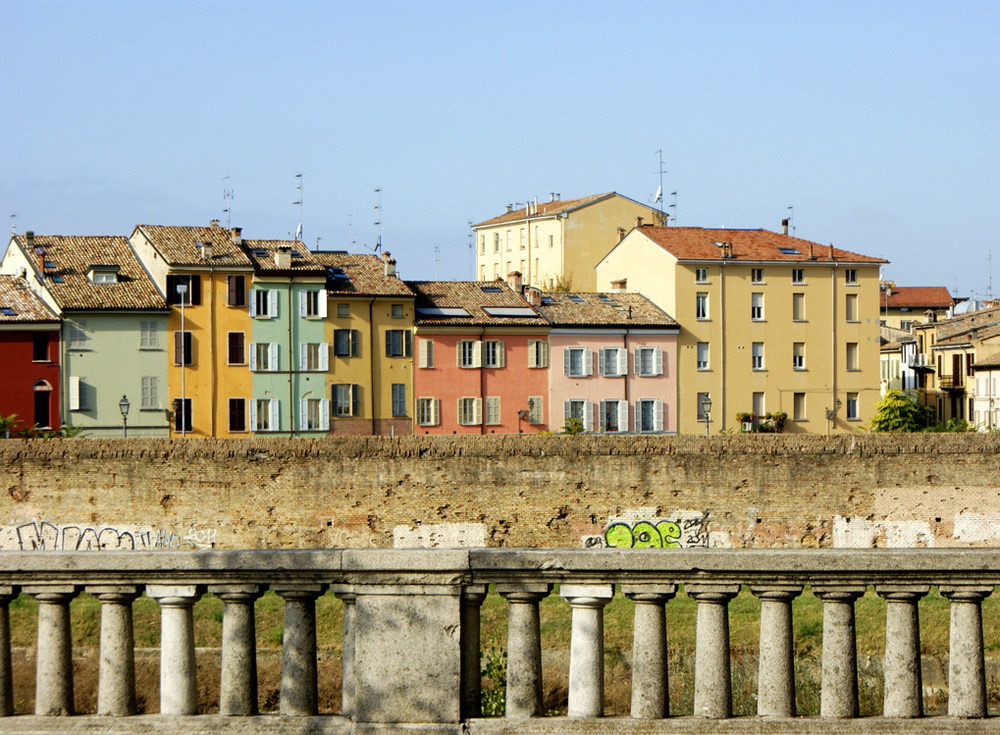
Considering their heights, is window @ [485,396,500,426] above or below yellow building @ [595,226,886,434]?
below

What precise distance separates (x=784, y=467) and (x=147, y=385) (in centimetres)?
2454

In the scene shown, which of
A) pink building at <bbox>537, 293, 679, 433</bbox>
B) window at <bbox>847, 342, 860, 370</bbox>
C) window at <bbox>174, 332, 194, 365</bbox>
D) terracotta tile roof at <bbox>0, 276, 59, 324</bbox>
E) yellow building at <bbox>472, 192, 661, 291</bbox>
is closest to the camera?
terracotta tile roof at <bbox>0, 276, 59, 324</bbox>

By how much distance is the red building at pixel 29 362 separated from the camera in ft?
132

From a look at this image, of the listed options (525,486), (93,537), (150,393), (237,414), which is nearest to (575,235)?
(237,414)

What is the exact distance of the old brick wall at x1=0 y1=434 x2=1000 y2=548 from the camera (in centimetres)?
2838

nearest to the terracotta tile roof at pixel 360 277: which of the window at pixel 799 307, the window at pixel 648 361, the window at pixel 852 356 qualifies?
the window at pixel 648 361

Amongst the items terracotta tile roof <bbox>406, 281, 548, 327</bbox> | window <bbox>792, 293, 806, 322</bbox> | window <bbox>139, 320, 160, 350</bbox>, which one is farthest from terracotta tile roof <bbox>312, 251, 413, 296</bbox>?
window <bbox>792, 293, 806, 322</bbox>

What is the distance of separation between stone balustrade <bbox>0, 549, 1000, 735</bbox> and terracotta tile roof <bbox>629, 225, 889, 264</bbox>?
46119 mm

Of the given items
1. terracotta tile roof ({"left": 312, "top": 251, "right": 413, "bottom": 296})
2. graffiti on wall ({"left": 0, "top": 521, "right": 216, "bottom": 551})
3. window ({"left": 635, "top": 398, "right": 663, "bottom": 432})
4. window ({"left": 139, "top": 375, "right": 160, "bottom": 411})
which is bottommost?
graffiti on wall ({"left": 0, "top": 521, "right": 216, "bottom": 551})

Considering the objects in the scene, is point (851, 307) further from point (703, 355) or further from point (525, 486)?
point (525, 486)

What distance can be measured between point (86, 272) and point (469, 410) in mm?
15250

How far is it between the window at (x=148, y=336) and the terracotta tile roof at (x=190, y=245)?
7.76 feet

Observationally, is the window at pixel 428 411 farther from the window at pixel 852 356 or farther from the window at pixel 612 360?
the window at pixel 852 356

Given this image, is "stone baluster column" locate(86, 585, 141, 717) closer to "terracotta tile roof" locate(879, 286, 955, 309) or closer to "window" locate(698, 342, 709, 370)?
"window" locate(698, 342, 709, 370)
